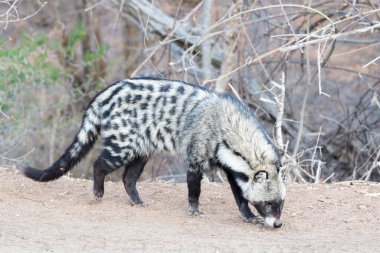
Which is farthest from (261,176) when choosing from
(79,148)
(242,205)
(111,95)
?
(79,148)

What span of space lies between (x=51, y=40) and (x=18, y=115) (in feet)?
9.92

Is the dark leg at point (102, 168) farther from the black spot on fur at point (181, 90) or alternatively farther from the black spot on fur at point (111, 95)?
the black spot on fur at point (181, 90)

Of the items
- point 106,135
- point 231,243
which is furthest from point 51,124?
point 231,243

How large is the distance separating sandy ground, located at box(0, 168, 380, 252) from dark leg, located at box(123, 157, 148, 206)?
0.12 meters

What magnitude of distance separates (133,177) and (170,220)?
3.24 ft

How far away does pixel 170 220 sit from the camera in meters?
7.75

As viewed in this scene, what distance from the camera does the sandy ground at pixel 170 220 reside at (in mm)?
6758

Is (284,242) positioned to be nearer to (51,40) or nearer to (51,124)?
(51,124)

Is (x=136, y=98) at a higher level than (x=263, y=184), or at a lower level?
higher

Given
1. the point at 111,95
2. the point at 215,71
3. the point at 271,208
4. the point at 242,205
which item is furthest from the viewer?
the point at 215,71

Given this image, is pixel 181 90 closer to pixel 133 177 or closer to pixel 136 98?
pixel 136 98

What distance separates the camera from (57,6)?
17156 mm

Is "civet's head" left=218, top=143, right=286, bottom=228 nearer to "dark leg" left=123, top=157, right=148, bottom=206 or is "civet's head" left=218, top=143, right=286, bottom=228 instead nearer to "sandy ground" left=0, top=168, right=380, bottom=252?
"sandy ground" left=0, top=168, right=380, bottom=252

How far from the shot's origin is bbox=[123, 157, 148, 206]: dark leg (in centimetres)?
846
